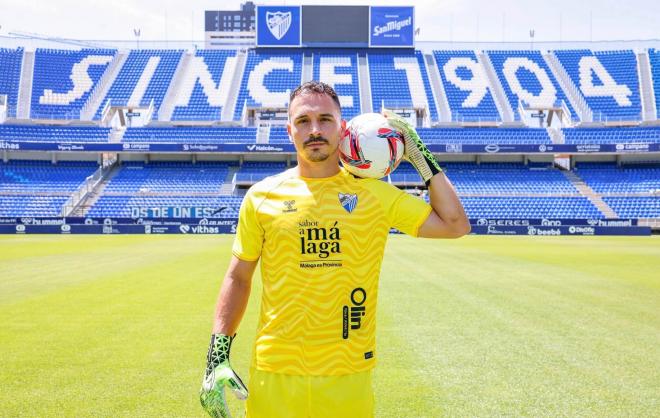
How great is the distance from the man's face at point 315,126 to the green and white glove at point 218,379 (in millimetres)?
999

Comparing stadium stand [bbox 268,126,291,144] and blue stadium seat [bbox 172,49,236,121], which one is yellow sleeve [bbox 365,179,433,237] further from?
blue stadium seat [bbox 172,49,236,121]

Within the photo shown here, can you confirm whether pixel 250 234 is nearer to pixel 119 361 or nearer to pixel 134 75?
pixel 119 361

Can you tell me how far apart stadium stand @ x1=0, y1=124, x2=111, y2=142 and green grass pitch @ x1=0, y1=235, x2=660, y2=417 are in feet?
103

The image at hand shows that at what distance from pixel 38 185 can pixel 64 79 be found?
1161 cm

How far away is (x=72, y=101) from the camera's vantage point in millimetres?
47094

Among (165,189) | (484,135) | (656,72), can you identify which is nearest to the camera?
(165,189)

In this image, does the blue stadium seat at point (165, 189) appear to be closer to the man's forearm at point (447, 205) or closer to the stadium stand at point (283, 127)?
the stadium stand at point (283, 127)

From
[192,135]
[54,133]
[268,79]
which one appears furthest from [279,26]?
[54,133]

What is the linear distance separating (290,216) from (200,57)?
53.4 meters

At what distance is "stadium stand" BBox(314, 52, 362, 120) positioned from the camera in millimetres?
47500

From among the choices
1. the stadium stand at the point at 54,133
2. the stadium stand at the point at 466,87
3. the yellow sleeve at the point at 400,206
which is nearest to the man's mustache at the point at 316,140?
the yellow sleeve at the point at 400,206

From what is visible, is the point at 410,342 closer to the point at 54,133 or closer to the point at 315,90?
the point at 315,90

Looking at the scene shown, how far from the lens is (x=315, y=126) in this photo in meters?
2.71

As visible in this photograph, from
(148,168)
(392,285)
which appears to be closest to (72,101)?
(148,168)
